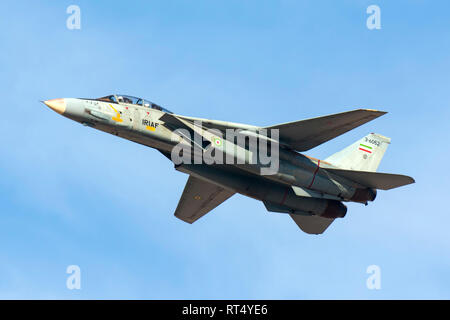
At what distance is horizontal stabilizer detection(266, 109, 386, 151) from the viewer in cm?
2560

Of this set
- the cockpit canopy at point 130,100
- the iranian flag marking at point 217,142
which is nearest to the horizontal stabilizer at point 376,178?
the iranian flag marking at point 217,142

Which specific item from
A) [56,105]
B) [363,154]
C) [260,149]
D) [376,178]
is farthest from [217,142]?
[363,154]

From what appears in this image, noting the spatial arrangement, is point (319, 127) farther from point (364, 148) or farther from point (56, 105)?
point (56, 105)

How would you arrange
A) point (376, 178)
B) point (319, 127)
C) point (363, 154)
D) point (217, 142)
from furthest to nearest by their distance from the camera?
point (363, 154), point (376, 178), point (319, 127), point (217, 142)

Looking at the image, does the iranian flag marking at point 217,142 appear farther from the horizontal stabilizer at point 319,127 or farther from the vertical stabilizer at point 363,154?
the vertical stabilizer at point 363,154

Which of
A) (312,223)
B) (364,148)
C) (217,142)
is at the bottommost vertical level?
(312,223)

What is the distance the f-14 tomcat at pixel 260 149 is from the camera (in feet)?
83.4

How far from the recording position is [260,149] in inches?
1045

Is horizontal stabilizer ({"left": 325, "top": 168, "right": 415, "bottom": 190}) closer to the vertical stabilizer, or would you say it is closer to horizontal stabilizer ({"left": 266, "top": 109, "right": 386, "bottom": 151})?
horizontal stabilizer ({"left": 266, "top": 109, "right": 386, "bottom": 151})

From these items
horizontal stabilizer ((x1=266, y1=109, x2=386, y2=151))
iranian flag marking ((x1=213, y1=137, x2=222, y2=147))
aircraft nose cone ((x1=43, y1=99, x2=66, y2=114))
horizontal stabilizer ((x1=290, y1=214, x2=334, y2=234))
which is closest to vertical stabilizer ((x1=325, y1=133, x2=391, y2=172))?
horizontal stabilizer ((x1=290, y1=214, x2=334, y2=234))

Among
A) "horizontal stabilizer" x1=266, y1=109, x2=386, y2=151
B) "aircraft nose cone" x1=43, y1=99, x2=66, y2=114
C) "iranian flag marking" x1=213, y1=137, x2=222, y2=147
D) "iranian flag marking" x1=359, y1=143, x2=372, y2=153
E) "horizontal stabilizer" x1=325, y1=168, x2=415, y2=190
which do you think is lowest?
"horizontal stabilizer" x1=325, y1=168, x2=415, y2=190

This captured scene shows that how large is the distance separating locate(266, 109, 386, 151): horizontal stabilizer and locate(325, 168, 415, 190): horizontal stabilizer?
1511mm

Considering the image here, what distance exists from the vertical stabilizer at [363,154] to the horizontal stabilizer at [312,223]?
284 centimetres

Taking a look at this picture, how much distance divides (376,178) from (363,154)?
3339 mm
